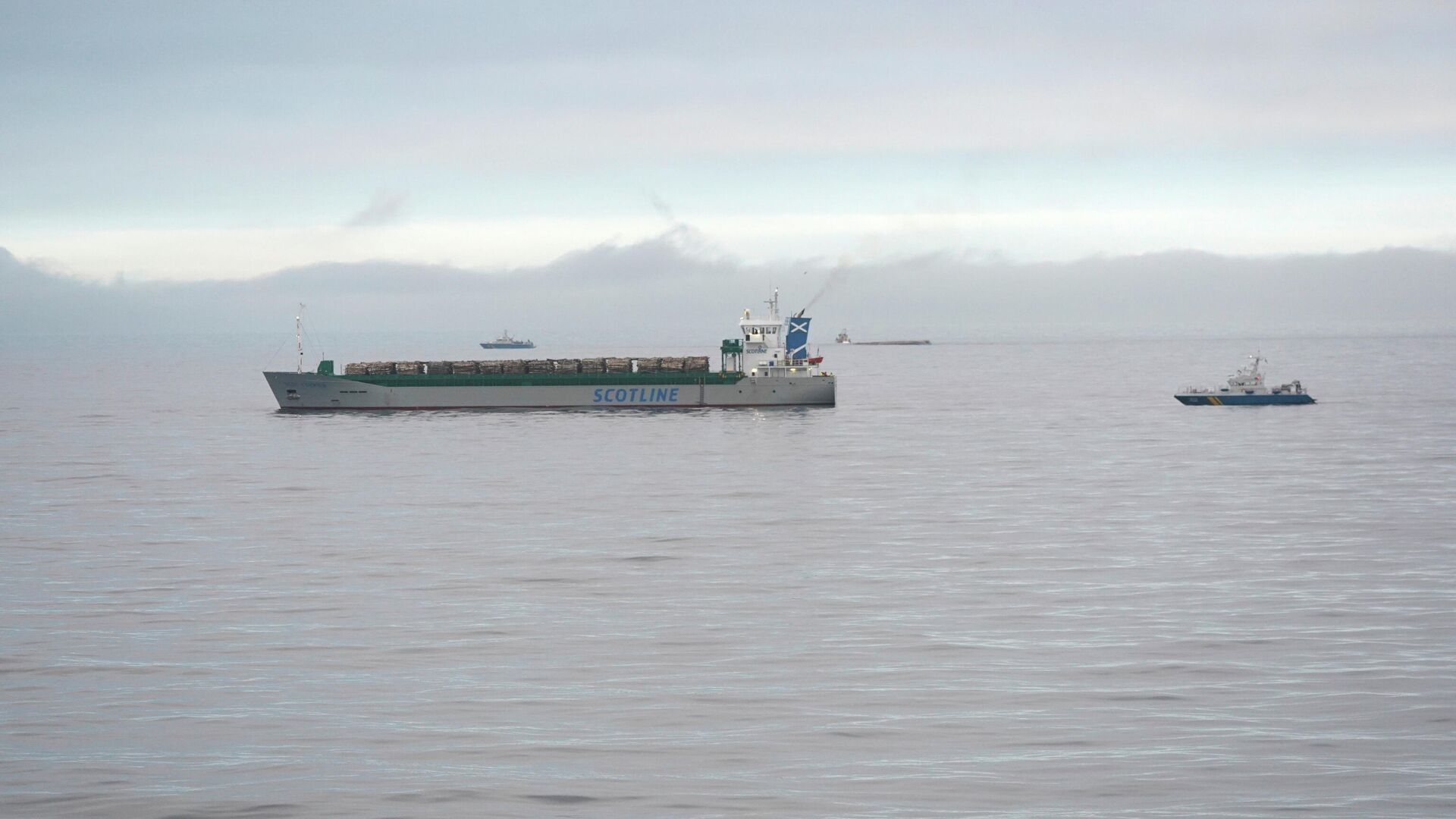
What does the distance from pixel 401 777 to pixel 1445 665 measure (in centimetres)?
2217

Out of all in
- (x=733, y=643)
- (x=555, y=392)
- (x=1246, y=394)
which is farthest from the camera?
(x=555, y=392)

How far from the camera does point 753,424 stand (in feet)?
362

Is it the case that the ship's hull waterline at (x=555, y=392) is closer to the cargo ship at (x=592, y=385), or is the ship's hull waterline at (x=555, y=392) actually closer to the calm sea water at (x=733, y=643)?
the cargo ship at (x=592, y=385)

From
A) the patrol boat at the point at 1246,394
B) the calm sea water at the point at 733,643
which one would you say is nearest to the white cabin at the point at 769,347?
the patrol boat at the point at 1246,394

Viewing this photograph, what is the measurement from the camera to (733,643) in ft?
105

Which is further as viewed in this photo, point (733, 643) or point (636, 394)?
point (636, 394)

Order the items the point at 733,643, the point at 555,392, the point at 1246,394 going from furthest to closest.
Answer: the point at 555,392
the point at 1246,394
the point at 733,643

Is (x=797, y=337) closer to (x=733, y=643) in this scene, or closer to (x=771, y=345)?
(x=771, y=345)

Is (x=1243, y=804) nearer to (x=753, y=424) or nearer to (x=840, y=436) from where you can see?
(x=840, y=436)

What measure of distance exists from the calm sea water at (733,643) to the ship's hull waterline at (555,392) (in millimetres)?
50658

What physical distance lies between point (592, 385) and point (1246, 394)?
2416 inches

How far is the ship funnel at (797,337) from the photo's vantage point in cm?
12669

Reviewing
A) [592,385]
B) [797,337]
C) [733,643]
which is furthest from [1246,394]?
[733,643]

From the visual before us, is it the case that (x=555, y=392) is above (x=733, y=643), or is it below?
above
